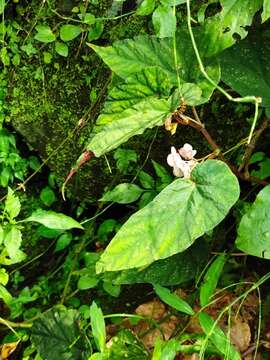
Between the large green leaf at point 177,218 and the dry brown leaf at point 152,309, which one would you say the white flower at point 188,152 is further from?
the dry brown leaf at point 152,309

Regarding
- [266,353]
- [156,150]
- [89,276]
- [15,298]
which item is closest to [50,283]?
[15,298]

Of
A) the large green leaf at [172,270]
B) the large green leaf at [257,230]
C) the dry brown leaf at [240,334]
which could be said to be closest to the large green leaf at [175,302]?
the large green leaf at [172,270]

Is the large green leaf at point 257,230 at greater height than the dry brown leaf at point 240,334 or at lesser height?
greater

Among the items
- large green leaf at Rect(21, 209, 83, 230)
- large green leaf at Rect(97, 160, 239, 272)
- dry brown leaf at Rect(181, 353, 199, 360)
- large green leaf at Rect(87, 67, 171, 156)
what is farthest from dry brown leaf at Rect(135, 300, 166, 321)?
large green leaf at Rect(87, 67, 171, 156)

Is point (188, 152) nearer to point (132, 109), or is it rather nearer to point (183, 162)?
point (183, 162)

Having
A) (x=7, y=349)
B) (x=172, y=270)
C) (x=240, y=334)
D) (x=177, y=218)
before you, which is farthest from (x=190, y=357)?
(x=177, y=218)
